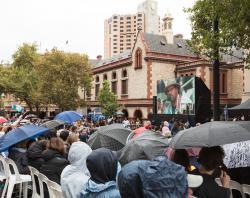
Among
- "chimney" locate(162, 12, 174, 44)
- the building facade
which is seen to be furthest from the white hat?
"chimney" locate(162, 12, 174, 44)

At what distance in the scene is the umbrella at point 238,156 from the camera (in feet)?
20.4

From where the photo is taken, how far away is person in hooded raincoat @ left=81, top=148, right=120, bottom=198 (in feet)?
11.6

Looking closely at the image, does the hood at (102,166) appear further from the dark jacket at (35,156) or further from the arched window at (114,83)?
the arched window at (114,83)

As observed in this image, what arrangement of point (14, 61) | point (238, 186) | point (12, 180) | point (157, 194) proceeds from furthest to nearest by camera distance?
point (14, 61) < point (12, 180) < point (238, 186) < point (157, 194)

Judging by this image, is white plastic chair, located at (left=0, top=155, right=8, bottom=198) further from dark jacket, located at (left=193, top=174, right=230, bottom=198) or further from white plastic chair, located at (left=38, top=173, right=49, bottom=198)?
dark jacket, located at (left=193, top=174, right=230, bottom=198)

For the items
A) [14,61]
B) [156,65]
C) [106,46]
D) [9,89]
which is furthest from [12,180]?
[106,46]

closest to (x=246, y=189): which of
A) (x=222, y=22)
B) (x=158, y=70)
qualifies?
(x=222, y=22)

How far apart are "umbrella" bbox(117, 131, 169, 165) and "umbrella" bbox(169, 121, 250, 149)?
13.8 inches

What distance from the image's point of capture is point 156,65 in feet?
141

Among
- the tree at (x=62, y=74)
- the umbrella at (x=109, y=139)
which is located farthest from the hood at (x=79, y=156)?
the tree at (x=62, y=74)

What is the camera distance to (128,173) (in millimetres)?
2656

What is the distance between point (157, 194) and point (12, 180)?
5633mm

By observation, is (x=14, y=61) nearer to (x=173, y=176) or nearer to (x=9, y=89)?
(x=9, y=89)

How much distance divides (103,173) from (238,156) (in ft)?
11.3
